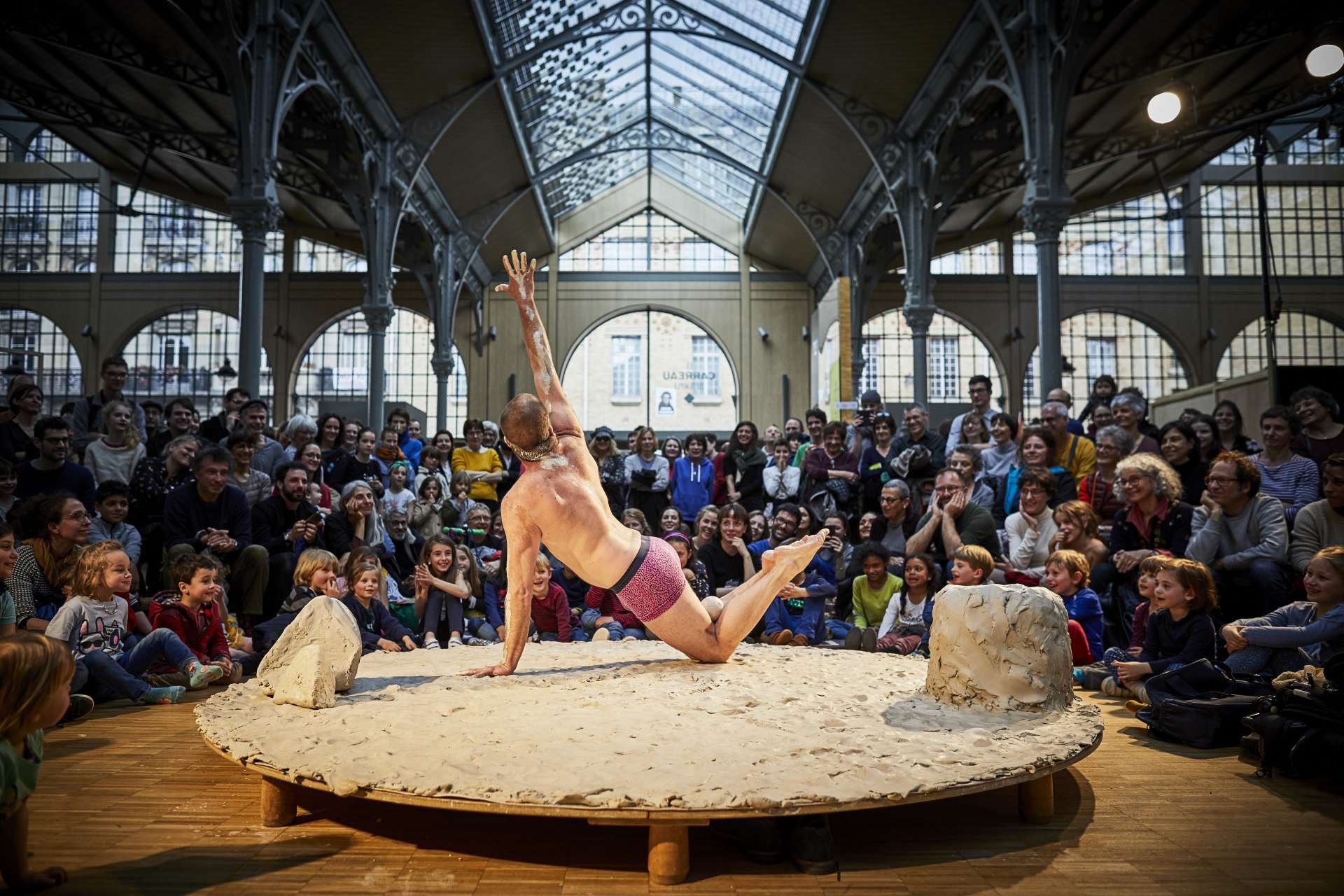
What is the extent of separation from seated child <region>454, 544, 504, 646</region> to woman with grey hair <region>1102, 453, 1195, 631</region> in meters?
3.82

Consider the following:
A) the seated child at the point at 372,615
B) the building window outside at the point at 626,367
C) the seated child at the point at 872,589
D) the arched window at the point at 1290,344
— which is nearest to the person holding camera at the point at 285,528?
the seated child at the point at 372,615

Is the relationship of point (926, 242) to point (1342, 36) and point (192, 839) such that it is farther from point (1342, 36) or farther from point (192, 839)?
point (192, 839)

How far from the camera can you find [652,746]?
2750 millimetres

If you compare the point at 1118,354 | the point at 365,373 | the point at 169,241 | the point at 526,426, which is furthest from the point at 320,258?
the point at 526,426

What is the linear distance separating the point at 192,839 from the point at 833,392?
11825 millimetres

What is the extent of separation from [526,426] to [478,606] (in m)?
2.79

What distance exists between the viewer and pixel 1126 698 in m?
4.66

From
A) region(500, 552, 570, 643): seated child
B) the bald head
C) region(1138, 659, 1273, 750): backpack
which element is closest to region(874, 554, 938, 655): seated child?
region(1138, 659, 1273, 750): backpack

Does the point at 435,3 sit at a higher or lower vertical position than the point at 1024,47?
higher

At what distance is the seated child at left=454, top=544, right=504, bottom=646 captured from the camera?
5.94 metres

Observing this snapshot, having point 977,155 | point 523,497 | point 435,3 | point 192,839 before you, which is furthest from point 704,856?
point 977,155

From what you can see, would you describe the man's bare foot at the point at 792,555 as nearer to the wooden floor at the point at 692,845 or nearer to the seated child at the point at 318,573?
the wooden floor at the point at 692,845

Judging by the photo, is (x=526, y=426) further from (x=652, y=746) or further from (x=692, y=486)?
(x=692, y=486)

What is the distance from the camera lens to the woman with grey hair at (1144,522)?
524 centimetres
